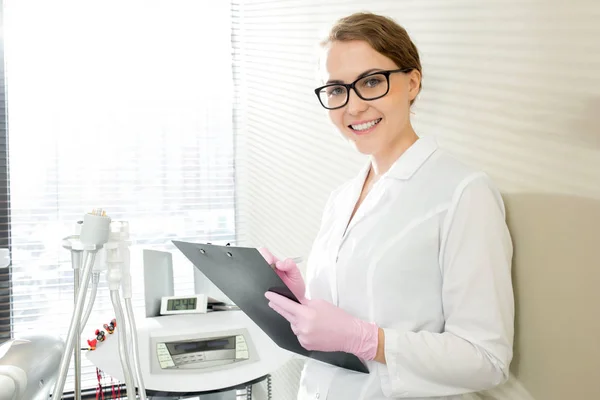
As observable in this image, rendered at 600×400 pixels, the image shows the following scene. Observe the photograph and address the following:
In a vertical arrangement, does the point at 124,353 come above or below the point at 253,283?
below

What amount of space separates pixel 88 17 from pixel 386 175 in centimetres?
214

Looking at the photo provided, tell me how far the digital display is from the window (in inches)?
22.1

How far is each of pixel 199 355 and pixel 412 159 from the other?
1102 mm

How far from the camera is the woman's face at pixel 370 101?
1188 millimetres

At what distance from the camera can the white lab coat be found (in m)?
1.02

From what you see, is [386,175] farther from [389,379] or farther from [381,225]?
[389,379]

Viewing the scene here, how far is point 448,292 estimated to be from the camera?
1.06 m

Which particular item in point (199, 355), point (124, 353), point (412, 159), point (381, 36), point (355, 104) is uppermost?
point (381, 36)

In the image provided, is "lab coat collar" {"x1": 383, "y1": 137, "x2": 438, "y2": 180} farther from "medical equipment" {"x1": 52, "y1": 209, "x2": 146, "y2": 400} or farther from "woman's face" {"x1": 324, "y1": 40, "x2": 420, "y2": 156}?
"medical equipment" {"x1": 52, "y1": 209, "x2": 146, "y2": 400}

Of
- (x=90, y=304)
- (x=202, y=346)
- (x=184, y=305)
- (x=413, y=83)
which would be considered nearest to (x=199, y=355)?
(x=202, y=346)

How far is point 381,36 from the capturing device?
1.19m

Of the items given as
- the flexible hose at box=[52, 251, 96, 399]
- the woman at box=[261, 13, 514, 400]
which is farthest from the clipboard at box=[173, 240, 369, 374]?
the flexible hose at box=[52, 251, 96, 399]

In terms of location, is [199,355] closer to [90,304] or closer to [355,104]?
[90,304]

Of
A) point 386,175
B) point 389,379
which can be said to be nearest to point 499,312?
point 389,379
